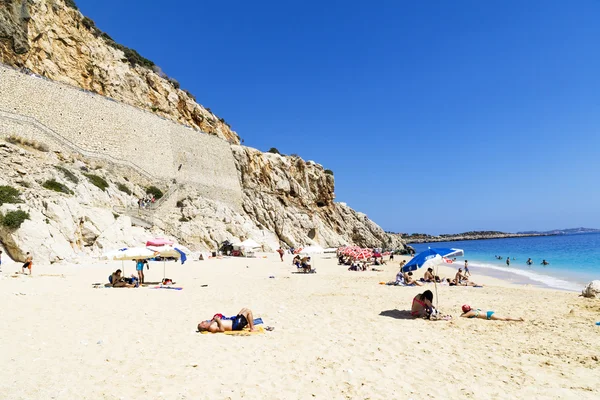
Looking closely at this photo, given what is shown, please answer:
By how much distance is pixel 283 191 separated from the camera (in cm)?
4769

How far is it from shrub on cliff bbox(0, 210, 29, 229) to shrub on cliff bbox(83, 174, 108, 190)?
891 cm

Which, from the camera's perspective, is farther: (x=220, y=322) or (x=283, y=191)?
(x=283, y=191)

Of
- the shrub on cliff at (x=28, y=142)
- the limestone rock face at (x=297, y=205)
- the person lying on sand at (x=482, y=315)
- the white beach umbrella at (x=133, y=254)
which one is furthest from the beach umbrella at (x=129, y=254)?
the limestone rock face at (x=297, y=205)

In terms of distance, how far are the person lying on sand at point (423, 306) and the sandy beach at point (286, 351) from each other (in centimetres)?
30

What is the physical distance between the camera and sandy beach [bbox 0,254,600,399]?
13.9 feet

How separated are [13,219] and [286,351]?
15129 mm

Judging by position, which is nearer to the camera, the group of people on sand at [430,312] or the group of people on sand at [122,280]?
the group of people on sand at [430,312]

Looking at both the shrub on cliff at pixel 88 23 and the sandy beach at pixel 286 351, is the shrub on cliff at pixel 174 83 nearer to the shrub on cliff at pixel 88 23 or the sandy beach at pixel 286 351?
the shrub on cliff at pixel 88 23

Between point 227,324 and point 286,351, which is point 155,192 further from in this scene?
point 286,351

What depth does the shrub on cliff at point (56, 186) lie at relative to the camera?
67.0ft

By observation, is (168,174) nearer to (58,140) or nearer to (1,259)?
(58,140)

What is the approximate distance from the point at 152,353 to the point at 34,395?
173 centimetres

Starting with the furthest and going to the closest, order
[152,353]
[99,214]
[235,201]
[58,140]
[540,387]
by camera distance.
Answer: [235,201]
[58,140]
[99,214]
[152,353]
[540,387]

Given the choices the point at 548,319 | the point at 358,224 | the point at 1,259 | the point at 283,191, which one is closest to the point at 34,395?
the point at 548,319
